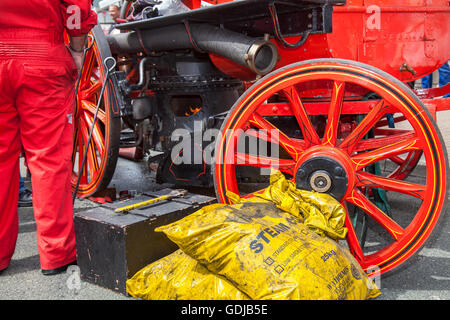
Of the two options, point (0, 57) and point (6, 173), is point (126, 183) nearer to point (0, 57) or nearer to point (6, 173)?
point (6, 173)

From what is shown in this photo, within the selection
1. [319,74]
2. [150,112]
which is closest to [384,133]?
[319,74]

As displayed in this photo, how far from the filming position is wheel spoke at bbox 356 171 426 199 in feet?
6.89

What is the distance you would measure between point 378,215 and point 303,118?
24.9 inches

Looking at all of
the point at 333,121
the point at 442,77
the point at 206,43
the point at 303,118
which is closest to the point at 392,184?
the point at 333,121

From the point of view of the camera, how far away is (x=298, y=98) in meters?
2.34

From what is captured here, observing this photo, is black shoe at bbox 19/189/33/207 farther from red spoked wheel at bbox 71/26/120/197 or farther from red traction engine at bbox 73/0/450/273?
red traction engine at bbox 73/0/450/273

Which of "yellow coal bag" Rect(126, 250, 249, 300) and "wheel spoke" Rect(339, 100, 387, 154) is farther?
"wheel spoke" Rect(339, 100, 387, 154)

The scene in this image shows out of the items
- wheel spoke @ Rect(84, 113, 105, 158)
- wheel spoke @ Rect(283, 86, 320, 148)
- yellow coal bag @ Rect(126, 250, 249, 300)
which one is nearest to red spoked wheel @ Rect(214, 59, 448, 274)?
wheel spoke @ Rect(283, 86, 320, 148)

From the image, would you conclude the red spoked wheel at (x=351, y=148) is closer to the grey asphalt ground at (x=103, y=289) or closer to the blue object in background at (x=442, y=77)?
the grey asphalt ground at (x=103, y=289)

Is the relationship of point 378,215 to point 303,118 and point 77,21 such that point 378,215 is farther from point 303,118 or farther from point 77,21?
point 77,21

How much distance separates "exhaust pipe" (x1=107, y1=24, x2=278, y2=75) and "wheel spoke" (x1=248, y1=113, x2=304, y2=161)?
289 mm

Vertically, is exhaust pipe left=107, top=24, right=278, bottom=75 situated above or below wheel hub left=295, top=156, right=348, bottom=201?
above

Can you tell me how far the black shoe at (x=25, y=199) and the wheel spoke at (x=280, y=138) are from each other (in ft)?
8.16

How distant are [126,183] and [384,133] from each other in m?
2.66
